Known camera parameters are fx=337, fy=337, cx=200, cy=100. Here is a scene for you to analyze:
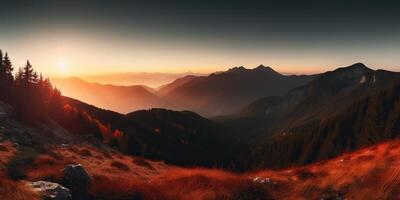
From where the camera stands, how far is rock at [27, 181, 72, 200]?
61.6ft

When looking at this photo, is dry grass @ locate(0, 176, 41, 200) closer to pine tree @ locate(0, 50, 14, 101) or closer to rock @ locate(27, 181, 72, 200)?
rock @ locate(27, 181, 72, 200)

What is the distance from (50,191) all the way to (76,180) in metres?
3.16

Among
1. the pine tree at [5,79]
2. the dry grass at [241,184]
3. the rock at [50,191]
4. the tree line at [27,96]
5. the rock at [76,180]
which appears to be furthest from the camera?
the pine tree at [5,79]

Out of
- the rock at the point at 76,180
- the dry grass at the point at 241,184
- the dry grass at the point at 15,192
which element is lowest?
the dry grass at the point at 241,184

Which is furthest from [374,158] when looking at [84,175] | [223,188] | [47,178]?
[47,178]

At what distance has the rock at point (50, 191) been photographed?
61.6 feet

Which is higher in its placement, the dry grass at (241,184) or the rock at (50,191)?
the rock at (50,191)

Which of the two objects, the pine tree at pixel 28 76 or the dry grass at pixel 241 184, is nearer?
the dry grass at pixel 241 184

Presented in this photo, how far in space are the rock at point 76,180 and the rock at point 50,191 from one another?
1579 mm

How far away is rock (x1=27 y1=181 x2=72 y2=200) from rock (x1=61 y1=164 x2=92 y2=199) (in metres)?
1.58

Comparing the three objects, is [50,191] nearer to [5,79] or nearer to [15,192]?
[15,192]

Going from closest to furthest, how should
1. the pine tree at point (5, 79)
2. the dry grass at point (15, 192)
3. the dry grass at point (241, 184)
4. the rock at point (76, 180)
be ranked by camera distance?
1. the dry grass at point (15, 192)
2. the rock at point (76, 180)
3. the dry grass at point (241, 184)
4. the pine tree at point (5, 79)

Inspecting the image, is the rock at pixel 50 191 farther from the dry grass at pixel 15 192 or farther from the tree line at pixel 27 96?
the tree line at pixel 27 96

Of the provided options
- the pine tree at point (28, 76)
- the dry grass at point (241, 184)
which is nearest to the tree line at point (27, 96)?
the pine tree at point (28, 76)
